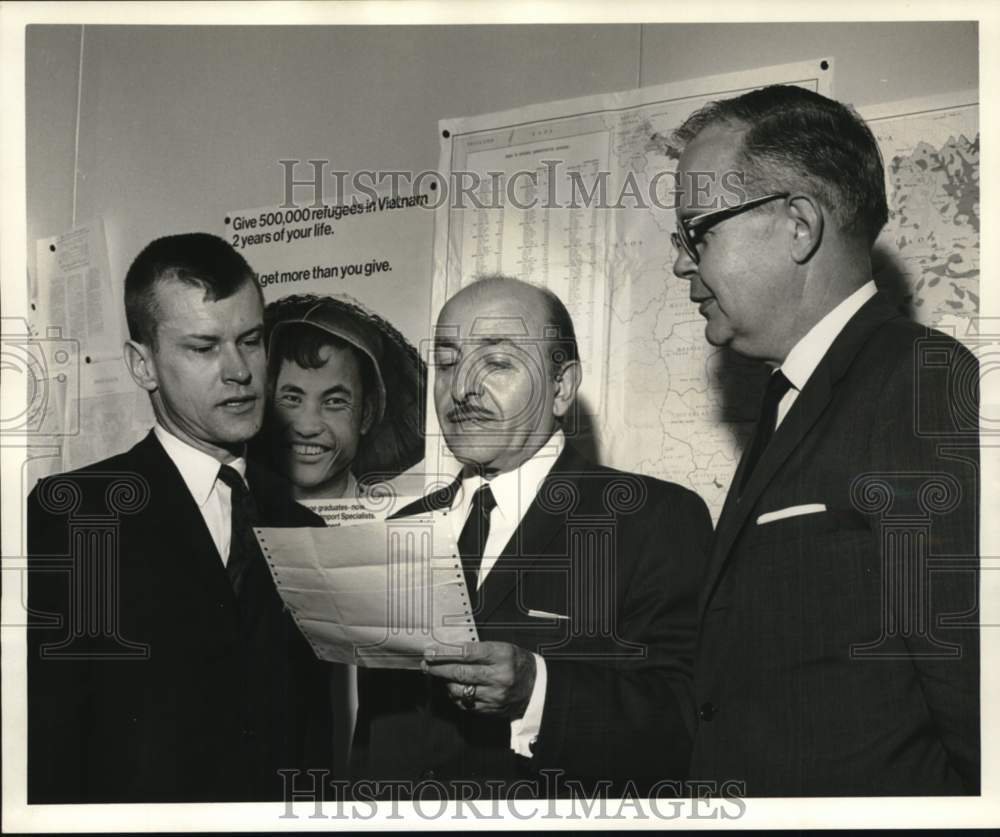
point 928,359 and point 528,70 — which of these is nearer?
point 928,359

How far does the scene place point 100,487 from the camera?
7.91 ft

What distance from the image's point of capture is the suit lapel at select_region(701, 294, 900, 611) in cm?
222

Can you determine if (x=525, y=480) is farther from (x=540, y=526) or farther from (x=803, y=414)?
(x=803, y=414)

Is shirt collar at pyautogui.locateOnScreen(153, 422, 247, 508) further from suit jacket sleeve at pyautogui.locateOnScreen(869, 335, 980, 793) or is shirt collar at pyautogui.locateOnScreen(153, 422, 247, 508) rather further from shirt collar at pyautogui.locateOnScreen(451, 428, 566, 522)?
suit jacket sleeve at pyautogui.locateOnScreen(869, 335, 980, 793)

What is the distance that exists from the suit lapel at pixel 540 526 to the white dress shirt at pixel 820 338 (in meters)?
0.45

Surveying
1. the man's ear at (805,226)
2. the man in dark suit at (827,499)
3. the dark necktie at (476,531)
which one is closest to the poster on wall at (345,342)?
the dark necktie at (476,531)

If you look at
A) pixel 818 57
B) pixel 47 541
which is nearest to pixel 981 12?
pixel 818 57

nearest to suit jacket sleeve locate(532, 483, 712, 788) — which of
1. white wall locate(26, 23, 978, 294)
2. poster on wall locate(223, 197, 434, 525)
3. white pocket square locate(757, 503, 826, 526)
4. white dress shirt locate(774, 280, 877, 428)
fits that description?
white pocket square locate(757, 503, 826, 526)

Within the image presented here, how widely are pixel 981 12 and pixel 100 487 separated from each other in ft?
6.83

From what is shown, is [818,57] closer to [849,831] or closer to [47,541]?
[849,831]

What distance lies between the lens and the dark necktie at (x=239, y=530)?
Answer: 93.0 inches

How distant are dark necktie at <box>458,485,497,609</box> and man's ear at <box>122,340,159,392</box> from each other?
27.9 inches

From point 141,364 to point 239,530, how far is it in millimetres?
403

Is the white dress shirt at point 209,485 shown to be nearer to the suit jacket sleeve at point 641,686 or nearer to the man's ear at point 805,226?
the suit jacket sleeve at point 641,686
